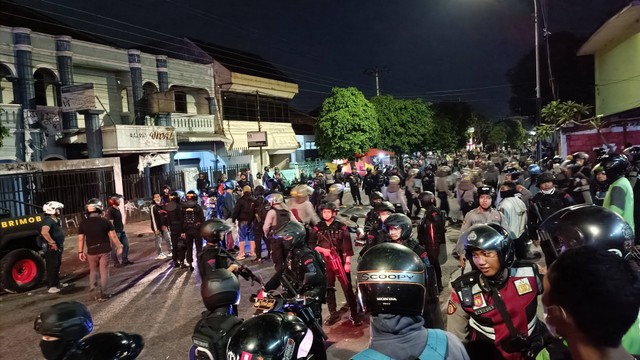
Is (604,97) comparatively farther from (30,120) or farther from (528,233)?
(30,120)

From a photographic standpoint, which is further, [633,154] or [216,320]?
[633,154]

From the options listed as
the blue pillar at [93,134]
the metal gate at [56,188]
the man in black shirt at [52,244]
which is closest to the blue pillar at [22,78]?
the blue pillar at [93,134]

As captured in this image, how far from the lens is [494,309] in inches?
116

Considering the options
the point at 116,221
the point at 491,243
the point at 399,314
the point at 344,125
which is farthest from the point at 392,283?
the point at 344,125

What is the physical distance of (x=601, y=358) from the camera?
1.44 metres

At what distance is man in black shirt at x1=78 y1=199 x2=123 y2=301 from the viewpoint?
810 centimetres

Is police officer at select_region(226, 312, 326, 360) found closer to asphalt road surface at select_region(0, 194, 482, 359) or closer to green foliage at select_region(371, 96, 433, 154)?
asphalt road surface at select_region(0, 194, 482, 359)

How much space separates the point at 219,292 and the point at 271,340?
1.13 metres

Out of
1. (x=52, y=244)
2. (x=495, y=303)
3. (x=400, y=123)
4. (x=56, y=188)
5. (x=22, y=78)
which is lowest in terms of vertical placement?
(x=52, y=244)

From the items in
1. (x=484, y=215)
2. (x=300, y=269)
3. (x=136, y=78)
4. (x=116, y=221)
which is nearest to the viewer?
(x=300, y=269)

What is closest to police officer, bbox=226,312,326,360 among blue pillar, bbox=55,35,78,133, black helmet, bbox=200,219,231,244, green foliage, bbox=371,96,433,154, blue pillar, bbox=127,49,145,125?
black helmet, bbox=200,219,231,244

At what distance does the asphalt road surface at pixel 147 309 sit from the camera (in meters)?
5.98

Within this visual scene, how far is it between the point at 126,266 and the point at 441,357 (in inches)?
421

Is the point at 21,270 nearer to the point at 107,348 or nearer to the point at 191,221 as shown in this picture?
the point at 191,221
